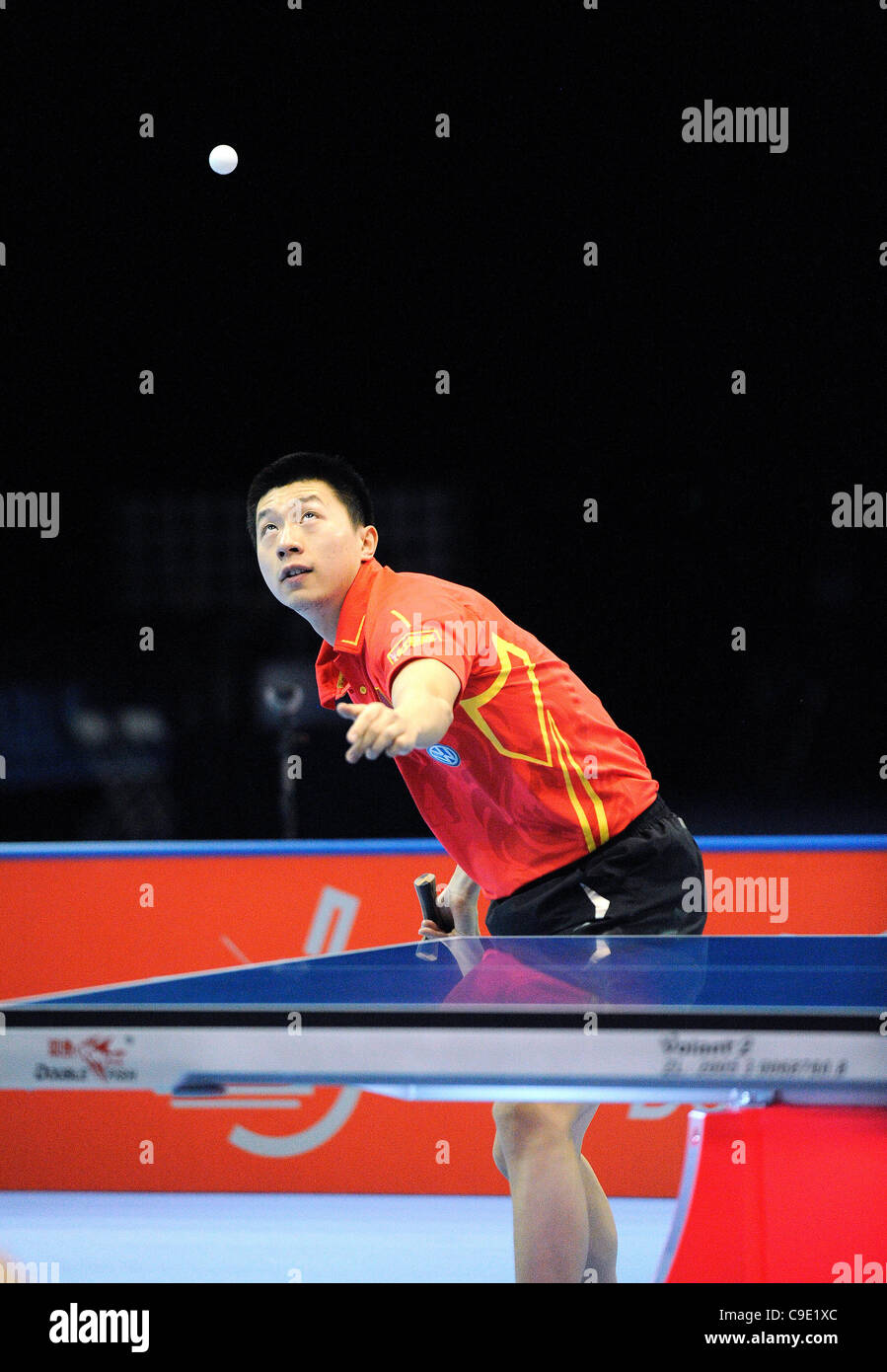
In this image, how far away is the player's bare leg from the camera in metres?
1.63

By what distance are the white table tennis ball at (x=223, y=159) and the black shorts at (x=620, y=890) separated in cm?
413

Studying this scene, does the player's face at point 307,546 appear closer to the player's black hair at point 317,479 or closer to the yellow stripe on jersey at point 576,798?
the player's black hair at point 317,479

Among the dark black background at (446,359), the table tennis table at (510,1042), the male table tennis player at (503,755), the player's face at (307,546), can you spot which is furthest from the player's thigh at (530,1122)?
the dark black background at (446,359)

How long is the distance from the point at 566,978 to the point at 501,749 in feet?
1.99

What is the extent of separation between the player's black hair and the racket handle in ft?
2.00

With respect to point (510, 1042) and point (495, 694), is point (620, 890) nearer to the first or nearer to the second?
point (495, 694)

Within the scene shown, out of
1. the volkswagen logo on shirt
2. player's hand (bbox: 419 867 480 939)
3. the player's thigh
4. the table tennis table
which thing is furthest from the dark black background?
the table tennis table

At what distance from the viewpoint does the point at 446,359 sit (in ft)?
17.6

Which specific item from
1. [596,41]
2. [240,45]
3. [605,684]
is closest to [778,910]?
[605,684]

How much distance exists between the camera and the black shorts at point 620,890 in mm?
2082

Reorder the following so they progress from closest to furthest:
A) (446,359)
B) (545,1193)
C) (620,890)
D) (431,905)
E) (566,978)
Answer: (566,978), (545,1193), (620,890), (431,905), (446,359)

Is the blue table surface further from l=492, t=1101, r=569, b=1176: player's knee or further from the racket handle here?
the racket handle

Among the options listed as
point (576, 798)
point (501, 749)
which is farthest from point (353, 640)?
point (576, 798)
